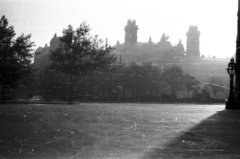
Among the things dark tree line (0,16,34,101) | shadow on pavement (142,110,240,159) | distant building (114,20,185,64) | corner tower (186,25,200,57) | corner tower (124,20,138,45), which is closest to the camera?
shadow on pavement (142,110,240,159)

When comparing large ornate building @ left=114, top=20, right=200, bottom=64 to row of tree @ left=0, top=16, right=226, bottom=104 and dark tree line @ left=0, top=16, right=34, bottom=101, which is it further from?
dark tree line @ left=0, top=16, right=34, bottom=101

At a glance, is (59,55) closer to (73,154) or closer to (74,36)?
(74,36)

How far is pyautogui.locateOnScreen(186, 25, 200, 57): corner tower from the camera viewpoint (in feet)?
555

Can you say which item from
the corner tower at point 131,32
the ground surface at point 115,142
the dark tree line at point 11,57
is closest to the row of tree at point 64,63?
the dark tree line at point 11,57

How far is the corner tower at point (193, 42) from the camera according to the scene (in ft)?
555

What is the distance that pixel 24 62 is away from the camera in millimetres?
38875

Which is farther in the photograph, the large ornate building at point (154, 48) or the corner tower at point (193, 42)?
the corner tower at point (193, 42)

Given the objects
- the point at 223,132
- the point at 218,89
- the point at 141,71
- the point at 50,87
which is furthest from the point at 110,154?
the point at 218,89

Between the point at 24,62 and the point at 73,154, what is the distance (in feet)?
124

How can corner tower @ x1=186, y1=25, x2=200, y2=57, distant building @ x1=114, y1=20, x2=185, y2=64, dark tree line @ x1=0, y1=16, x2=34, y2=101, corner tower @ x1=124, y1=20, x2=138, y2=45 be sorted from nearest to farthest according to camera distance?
dark tree line @ x1=0, y1=16, x2=34, y2=101 → distant building @ x1=114, y1=20, x2=185, y2=64 → corner tower @ x1=124, y1=20, x2=138, y2=45 → corner tower @ x1=186, y1=25, x2=200, y2=57

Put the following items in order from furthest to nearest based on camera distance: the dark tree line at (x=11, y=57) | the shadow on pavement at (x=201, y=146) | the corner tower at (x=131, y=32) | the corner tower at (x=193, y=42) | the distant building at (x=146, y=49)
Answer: the corner tower at (x=193, y=42) < the corner tower at (x=131, y=32) < the distant building at (x=146, y=49) < the dark tree line at (x=11, y=57) < the shadow on pavement at (x=201, y=146)

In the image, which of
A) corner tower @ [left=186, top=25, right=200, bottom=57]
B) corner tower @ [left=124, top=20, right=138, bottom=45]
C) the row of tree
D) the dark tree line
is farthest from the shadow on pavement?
corner tower @ [left=186, top=25, right=200, bottom=57]

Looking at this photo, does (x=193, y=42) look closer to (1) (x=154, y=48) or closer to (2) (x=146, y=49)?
(1) (x=154, y=48)

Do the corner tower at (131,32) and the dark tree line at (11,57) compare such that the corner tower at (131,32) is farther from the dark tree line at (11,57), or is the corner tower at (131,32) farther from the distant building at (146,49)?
the dark tree line at (11,57)
